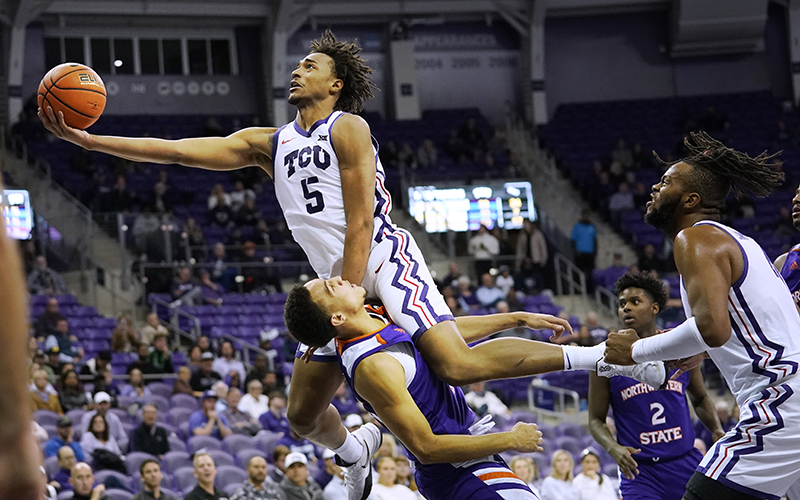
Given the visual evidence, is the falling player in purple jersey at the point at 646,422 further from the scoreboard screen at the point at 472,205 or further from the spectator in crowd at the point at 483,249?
the scoreboard screen at the point at 472,205

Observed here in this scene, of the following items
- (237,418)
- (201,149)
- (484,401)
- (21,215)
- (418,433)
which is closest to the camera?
(418,433)

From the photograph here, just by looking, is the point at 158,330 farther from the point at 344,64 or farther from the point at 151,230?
the point at 344,64

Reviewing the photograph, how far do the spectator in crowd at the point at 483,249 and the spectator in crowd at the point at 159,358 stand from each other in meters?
6.61

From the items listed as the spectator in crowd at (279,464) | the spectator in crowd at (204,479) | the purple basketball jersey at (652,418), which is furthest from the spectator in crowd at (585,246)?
the purple basketball jersey at (652,418)

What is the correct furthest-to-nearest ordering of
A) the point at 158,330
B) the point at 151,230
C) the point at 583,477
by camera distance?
the point at 151,230 → the point at 158,330 → the point at 583,477

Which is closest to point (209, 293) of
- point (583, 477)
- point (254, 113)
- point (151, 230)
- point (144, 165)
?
point (151, 230)

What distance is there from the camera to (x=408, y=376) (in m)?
4.19

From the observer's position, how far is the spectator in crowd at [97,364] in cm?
1143

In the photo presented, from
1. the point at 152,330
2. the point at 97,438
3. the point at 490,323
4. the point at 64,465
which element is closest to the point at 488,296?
the point at 152,330

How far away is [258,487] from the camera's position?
8.56m

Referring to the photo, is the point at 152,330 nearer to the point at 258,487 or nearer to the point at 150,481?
the point at 258,487

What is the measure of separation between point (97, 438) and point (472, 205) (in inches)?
457

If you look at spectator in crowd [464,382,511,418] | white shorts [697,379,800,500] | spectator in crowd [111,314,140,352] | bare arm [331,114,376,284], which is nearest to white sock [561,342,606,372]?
white shorts [697,379,800,500]

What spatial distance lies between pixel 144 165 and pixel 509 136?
9041mm
